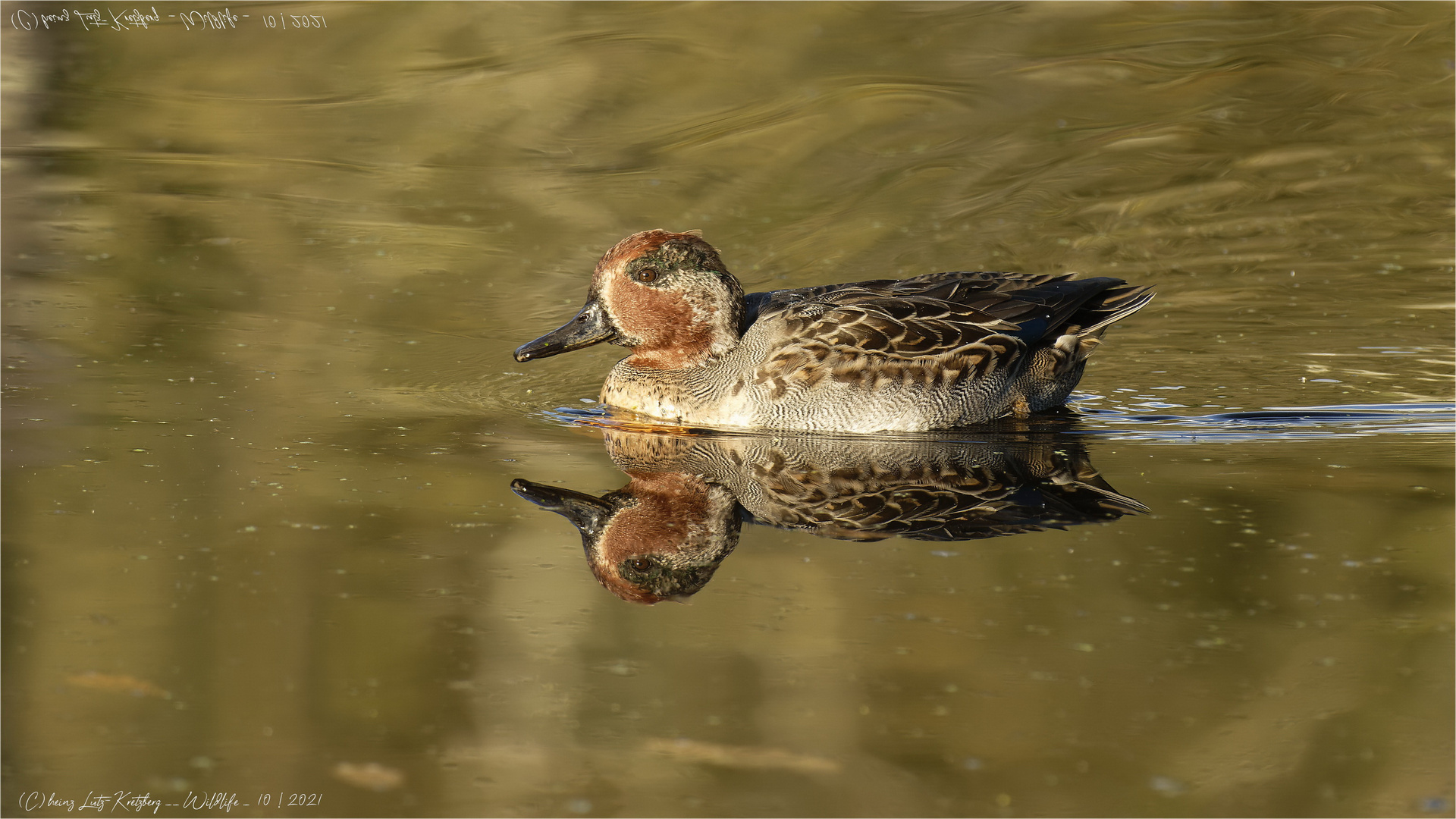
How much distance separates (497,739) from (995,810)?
1.41 metres

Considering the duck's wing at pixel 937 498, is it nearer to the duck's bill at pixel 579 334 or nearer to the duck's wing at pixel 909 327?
the duck's wing at pixel 909 327

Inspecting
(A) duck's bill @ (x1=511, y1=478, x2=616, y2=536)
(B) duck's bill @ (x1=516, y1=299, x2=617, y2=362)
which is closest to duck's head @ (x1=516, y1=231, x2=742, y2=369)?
(B) duck's bill @ (x1=516, y1=299, x2=617, y2=362)

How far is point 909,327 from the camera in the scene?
26.4ft

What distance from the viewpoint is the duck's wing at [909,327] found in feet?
26.0

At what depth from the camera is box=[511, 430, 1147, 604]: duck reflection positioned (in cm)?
602

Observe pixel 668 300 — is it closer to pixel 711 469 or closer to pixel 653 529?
pixel 711 469

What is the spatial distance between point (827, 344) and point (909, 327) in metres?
0.44

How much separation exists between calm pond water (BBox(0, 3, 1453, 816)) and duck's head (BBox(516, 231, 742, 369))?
49cm

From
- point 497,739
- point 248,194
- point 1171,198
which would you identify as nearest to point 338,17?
point 248,194

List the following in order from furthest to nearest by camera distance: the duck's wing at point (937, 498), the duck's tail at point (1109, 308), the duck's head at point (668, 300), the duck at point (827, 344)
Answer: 1. the duck's tail at point (1109, 308)
2. the duck's head at point (668, 300)
3. the duck at point (827, 344)
4. the duck's wing at point (937, 498)

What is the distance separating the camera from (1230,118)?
14.9 m

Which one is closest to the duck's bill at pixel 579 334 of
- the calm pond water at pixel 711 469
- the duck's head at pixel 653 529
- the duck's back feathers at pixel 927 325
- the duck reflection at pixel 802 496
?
the calm pond water at pixel 711 469

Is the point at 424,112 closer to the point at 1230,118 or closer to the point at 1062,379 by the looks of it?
the point at 1230,118

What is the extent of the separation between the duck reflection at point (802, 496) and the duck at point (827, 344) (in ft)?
0.71
